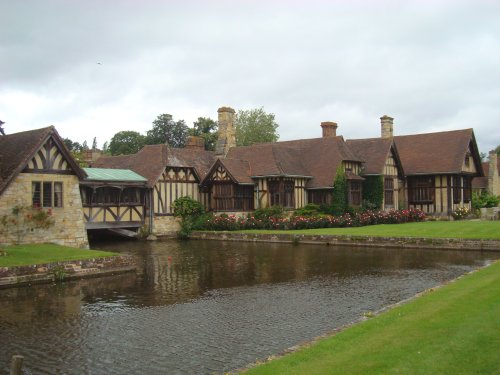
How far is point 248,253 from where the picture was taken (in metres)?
24.8

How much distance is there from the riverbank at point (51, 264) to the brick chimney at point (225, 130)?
23090 millimetres

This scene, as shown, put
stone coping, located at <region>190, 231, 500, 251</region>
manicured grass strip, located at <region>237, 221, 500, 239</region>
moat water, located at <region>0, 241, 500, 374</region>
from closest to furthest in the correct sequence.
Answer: moat water, located at <region>0, 241, 500, 374</region>
stone coping, located at <region>190, 231, 500, 251</region>
manicured grass strip, located at <region>237, 221, 500, 239</region>

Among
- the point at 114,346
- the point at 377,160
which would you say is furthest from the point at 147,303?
the point at 377,160

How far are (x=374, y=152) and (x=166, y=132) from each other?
131 ft

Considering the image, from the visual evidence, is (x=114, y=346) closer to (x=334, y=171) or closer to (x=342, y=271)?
(x=342, y=271)

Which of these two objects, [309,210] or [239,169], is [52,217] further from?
[309,210]

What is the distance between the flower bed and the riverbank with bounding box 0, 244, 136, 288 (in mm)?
14921

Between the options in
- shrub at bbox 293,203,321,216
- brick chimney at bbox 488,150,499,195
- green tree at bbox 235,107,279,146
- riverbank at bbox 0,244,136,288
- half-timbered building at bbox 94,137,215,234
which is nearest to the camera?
riverbank at bbox 0,244,136,288

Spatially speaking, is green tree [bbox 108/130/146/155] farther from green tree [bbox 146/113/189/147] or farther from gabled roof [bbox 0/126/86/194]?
gabled roof [bbox 0/126/86/194]

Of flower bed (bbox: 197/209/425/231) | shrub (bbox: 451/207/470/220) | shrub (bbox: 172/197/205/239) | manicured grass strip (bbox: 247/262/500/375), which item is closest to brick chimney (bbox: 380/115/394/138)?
shrub (bbox: 451/207/470/220)

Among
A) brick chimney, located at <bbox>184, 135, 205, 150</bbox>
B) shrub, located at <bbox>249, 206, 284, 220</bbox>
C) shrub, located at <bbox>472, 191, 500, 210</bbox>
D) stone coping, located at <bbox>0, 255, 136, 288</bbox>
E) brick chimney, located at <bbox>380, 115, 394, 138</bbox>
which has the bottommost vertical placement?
stone coping, located at <bbox>0, 255, 136, 288</bbox>

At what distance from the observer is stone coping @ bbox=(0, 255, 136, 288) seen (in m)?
16.2

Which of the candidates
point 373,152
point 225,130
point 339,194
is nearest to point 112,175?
point 225,130

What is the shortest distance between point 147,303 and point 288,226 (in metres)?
19.7
